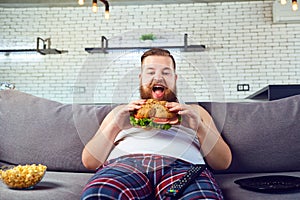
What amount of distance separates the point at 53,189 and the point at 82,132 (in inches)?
13.6

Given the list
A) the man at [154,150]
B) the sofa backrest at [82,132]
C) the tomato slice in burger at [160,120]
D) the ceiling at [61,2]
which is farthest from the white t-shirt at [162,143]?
the ceiling at [61,2]

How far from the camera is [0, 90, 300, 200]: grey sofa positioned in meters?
1.78

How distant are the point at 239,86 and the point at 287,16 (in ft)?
3.73

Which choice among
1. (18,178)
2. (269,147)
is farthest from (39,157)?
(269,147)

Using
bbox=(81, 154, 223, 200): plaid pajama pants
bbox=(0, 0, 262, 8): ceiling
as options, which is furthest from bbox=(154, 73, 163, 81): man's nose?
bbox=(0, 0, 262, 8): ceiling

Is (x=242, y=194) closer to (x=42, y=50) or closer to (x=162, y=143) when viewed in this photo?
(x=162, y=143)

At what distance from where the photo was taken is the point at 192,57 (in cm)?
140

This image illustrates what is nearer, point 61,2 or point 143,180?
point 143,180

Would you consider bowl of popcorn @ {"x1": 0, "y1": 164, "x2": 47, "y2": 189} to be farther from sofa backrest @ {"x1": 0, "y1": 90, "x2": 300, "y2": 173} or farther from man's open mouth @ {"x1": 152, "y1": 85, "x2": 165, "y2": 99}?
man's open mouth @ {"x1": 152, "y1": 85, "x2": 165, "y2": 99}

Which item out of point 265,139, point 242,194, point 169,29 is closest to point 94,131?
point 242,194

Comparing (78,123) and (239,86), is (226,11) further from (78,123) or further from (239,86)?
(78,123)

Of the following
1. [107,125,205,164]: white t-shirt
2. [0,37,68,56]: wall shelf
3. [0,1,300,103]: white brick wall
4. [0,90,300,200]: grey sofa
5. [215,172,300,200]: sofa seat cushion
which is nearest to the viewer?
[215,172,300,200]: sofa seat cushion

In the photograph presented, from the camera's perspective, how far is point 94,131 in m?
1.63

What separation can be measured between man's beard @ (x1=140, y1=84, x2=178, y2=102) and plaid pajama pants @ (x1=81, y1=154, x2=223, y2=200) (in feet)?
0.75
